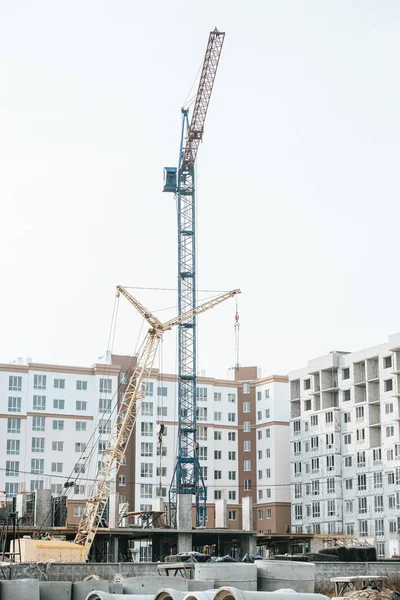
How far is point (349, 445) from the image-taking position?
11856 centimetres

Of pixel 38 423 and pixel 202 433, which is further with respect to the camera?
pixel 202 433

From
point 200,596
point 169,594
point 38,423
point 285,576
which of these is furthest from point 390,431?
point 200,596

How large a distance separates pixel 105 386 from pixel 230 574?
101848mm

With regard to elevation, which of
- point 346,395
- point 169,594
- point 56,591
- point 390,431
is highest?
point 346,395

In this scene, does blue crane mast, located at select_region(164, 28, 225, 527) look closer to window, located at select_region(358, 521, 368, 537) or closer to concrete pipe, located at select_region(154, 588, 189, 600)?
window, located at select_region(358, 521, 368, 537)

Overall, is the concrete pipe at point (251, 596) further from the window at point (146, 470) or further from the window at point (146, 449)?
the window at point (146, 449)

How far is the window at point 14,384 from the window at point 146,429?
17.5 metres

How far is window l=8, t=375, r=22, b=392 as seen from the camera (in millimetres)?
128000

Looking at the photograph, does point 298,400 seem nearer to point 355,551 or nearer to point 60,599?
point 355,551

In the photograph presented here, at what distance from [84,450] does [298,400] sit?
28.9 meters

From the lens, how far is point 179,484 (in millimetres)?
110188

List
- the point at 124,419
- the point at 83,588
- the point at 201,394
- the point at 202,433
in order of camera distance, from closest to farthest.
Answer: the point at 83,588, the point at 124,419, the point at 202,433, the point at 201,394

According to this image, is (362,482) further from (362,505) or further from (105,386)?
(105,386)

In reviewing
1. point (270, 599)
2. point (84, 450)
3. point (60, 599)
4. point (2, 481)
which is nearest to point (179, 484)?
point (84, 450)
